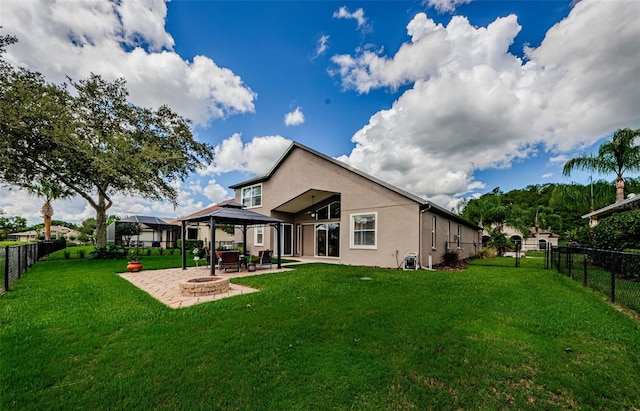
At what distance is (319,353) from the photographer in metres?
3.61

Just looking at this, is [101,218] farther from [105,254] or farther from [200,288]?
[200,288]

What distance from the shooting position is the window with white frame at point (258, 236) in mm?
18141

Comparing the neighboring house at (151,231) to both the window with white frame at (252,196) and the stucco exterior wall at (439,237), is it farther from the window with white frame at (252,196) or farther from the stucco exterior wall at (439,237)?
the stucco exterior wall at (439,237)

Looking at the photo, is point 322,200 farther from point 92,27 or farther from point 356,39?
point 92,27

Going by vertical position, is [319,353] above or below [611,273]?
below

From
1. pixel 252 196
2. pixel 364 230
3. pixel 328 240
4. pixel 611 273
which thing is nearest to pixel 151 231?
pixel 252 196

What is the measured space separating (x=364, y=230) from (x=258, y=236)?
8166mm

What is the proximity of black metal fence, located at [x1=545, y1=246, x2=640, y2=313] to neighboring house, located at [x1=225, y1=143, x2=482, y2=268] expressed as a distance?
4852mm

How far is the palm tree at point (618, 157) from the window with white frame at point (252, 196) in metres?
23.3

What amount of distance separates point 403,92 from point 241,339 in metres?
15.4

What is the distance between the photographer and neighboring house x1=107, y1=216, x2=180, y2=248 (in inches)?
949

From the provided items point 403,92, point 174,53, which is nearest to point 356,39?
point 403,92

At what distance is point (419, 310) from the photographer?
18.2 feet

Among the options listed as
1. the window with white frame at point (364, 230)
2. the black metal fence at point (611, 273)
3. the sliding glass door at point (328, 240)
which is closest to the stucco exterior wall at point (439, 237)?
the window with white frame at point (364, 230)
